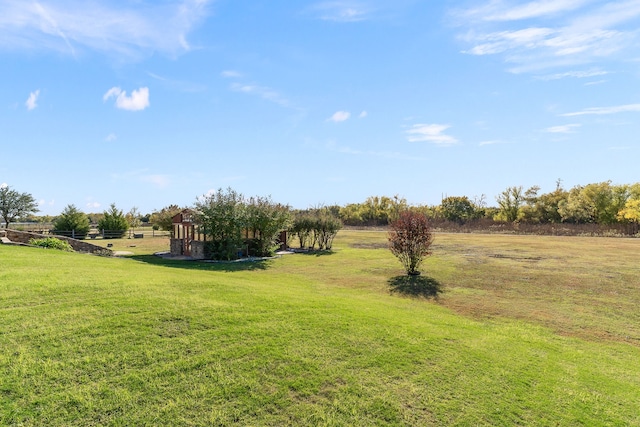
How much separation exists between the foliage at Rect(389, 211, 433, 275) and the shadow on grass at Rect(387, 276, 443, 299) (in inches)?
37.2

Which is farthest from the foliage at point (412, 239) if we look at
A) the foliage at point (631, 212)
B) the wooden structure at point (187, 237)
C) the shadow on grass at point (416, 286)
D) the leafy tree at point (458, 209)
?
the leafy tree at point (458, 209)

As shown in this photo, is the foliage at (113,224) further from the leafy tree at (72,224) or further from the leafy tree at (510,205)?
the leafy tree at (510,205)

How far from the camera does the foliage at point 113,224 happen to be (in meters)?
38.8

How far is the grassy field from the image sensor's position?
4.36m

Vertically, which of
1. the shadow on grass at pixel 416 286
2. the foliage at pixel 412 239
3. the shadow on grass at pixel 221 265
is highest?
the foliage at pixel 412 239

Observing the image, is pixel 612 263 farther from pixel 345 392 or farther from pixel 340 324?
pixel 345 392

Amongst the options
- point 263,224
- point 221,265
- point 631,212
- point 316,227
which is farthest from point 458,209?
point 221,265

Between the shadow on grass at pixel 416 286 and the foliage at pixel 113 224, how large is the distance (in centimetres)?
3319

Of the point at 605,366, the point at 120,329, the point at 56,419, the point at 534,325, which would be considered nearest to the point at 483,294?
the point at 534,325

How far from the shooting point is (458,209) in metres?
72.1

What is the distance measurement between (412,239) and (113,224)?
34.2 m

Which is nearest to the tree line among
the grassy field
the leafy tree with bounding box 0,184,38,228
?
the leafy tree with bounding box 0,184,38,228

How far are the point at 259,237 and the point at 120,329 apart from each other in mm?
17072

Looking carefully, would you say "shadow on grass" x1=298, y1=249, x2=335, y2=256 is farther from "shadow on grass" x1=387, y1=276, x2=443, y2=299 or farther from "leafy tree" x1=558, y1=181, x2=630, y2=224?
"leafy tree" x1=558, y1=181, x2=630, y2=224
